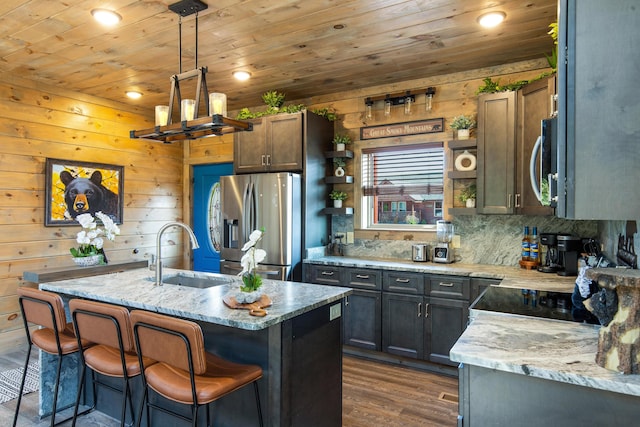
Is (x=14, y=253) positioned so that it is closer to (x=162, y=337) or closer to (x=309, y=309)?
(x=162, y=337)

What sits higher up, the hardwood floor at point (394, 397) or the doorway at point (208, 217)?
the doorway at point (208, 217)

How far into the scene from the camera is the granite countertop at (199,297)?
190 cm

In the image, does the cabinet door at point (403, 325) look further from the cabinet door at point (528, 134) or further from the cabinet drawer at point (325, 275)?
the cabinet door at point (528, 134)

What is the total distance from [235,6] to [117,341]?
6.86 feet

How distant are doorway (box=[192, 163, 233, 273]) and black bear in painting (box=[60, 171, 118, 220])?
1090mm

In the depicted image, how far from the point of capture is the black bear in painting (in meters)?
Answer: 4.42

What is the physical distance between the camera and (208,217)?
18.2ft

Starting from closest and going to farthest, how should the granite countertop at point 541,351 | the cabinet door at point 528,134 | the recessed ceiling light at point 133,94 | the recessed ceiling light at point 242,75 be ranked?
the granite countertop at point 541,351 → the cabinet door at point 528,134 → the recessed ceiling light at point 242,75 → the recessed ceiling light at point 133,94

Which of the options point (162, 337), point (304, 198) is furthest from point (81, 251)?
point (162, 337)

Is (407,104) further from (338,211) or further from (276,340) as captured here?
(276,340)

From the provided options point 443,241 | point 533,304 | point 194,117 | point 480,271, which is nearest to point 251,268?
point 194,117

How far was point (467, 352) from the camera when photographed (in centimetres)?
142

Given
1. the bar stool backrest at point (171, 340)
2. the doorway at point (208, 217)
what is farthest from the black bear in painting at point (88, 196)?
the bar stool backrest at point (171, 340)

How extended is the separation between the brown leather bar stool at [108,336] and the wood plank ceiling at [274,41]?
1.87 m
